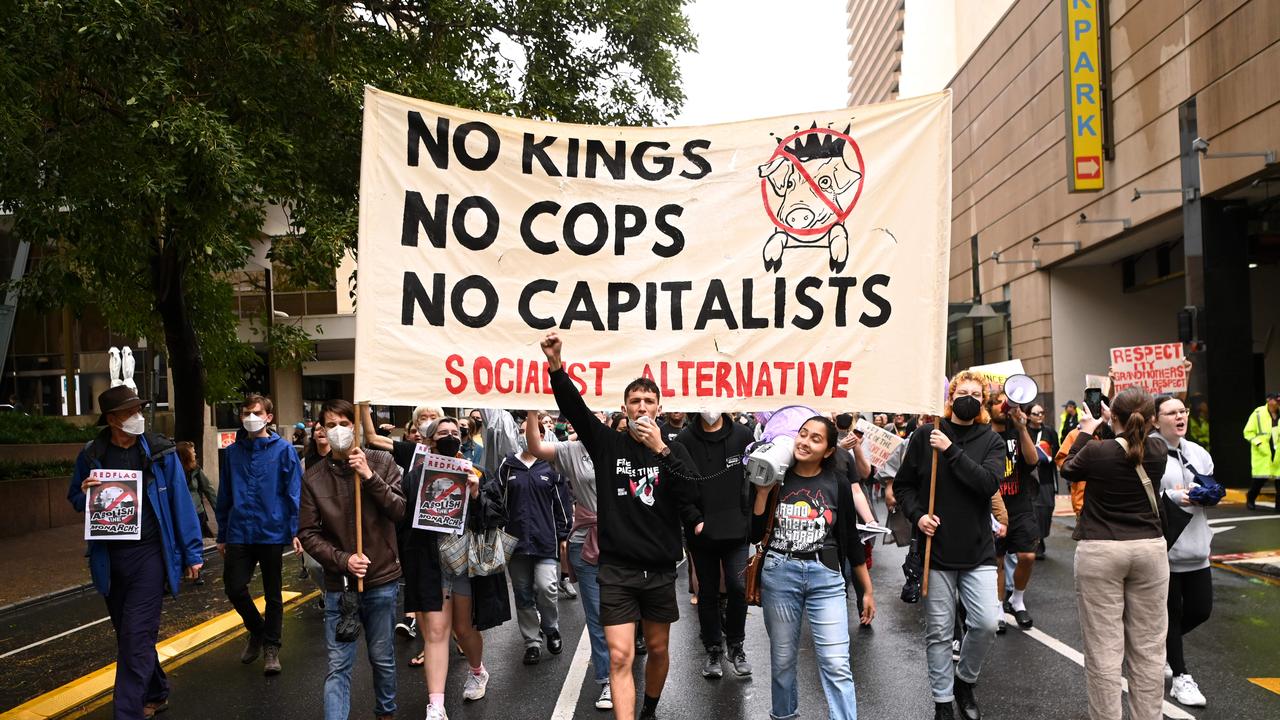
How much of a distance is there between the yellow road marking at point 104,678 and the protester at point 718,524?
3.76m

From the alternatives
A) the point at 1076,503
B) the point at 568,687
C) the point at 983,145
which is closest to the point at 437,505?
the point at 568,687

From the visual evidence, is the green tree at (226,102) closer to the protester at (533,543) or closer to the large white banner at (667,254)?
the protester at (533,543)

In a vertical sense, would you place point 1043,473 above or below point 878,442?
below

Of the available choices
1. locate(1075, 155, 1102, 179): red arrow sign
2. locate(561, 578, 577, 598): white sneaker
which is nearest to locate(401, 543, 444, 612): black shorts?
locate(561, 578, 577, 598): white sneaker

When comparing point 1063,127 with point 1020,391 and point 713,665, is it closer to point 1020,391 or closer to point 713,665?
A: point 1020,391

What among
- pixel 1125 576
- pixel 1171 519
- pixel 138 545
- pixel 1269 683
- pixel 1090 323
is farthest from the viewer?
pixel 1090 323

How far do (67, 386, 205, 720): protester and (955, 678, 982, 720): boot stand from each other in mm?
4481

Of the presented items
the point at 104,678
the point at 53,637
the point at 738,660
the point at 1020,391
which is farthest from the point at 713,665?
the point at 53,637

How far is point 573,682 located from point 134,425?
10.8ft

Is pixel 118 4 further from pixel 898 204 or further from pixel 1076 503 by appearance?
pixel 1076 503

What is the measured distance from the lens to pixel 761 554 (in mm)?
5523

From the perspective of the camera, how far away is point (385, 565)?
5859mm

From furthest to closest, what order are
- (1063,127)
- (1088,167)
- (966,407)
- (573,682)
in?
(1063,127) < (1088,167) < (573,682) < (966,407)

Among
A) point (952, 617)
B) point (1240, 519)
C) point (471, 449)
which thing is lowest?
point (1240, 519)
